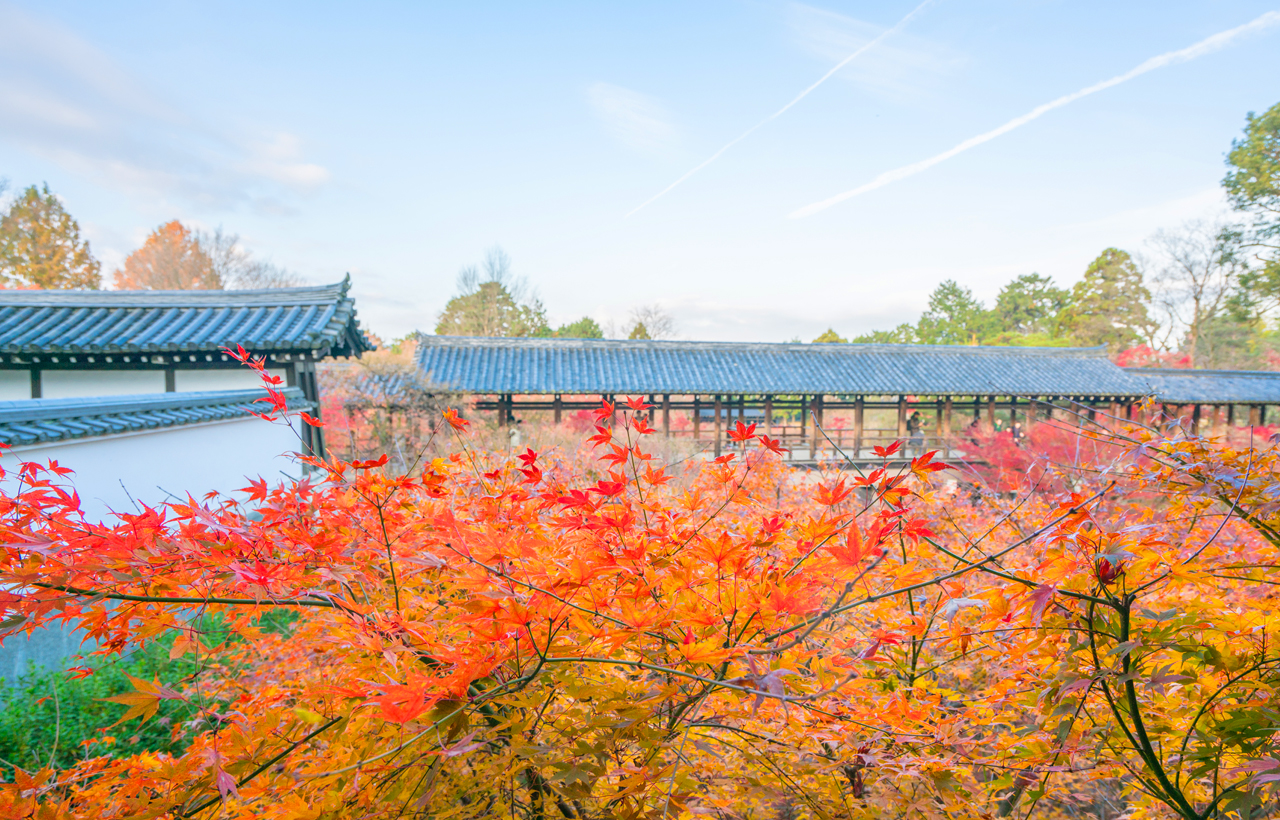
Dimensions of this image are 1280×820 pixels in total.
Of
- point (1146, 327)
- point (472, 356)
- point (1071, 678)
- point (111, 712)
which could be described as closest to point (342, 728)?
point (1071, 678)

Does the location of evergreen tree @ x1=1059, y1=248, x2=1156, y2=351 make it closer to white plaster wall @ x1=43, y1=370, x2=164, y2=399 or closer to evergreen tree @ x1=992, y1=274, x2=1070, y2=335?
evergreen tree @ x1=992, y1=274, x2=1070, y2=335

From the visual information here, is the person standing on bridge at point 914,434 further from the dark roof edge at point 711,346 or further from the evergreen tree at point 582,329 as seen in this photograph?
the evergreen tree at point 582,329

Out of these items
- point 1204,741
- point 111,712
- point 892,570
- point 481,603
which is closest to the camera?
point 481,603

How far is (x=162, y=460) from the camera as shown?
6172 millimetres

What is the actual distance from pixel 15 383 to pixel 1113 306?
139ft

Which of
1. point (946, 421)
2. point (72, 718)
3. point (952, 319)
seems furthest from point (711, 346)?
point (952, 319)

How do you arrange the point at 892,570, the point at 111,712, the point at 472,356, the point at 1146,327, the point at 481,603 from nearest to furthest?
1. the point at 481,603
2. the point at 892,570
3. the point at 111,712
4. the point at 472,356
5. the point at 1146,327

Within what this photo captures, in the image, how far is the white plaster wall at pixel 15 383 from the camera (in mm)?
7459

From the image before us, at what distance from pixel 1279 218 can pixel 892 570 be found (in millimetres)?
26698

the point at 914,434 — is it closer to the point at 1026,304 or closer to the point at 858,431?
the point at 858,431

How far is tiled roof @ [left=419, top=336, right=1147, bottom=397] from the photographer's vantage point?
16.0m

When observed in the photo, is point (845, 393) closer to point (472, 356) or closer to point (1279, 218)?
point (472, 356)

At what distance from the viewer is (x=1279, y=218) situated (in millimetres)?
18938

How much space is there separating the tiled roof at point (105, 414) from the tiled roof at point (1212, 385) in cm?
2392
